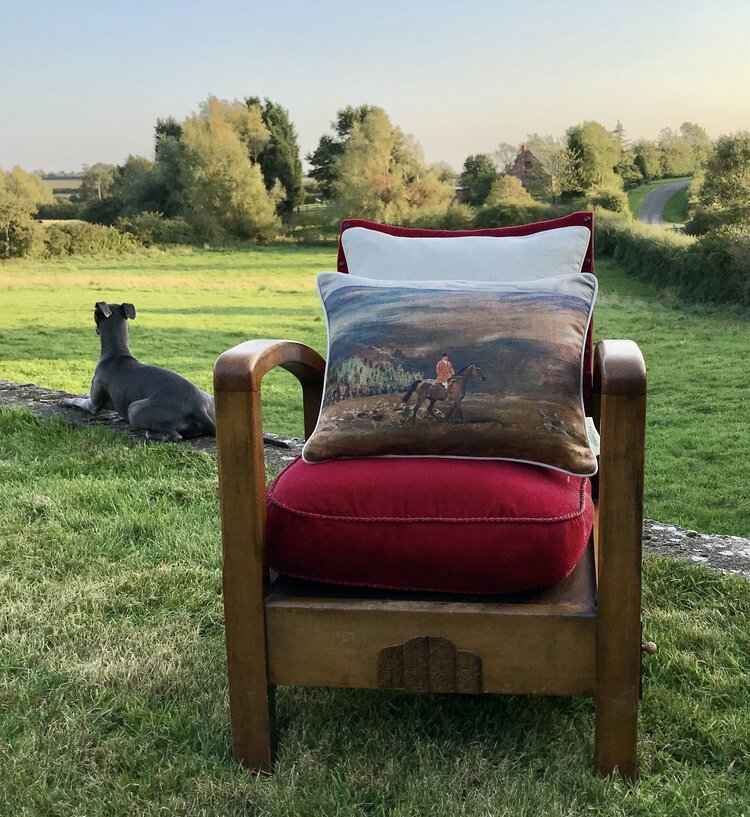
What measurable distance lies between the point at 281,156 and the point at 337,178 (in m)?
4.59

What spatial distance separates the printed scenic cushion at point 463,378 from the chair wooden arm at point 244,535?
0.19 m

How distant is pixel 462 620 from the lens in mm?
1411

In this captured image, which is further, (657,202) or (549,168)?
(549,168)

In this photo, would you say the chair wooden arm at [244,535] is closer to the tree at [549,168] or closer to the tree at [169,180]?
the tree at [549,168]

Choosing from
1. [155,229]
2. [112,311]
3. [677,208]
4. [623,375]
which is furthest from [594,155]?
[623,375]

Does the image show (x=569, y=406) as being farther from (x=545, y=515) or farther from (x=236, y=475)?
(x=236, y=475)

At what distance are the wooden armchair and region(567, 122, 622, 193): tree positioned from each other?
19531 millimetres

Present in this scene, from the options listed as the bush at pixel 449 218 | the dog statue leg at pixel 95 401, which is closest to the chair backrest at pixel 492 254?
the dog statue leg at pixel 95 401

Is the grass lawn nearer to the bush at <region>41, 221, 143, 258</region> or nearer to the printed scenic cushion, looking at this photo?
the bush at <region>41, 221, 143, 258</region>

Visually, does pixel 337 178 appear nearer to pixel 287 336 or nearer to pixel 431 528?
pixel 287 336

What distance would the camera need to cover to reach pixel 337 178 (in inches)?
1109

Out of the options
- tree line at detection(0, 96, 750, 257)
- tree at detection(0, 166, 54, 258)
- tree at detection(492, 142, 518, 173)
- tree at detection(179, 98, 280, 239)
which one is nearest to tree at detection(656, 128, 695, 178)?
tree line at detection(0, 96, 750, 257)

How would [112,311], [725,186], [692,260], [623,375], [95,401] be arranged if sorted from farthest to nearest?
1. [725,186]
2. [692,260]
3. [95,401]
4. [112,311]
5. [623,375]

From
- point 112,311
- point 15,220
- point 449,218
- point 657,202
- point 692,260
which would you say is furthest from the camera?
point 449,218
